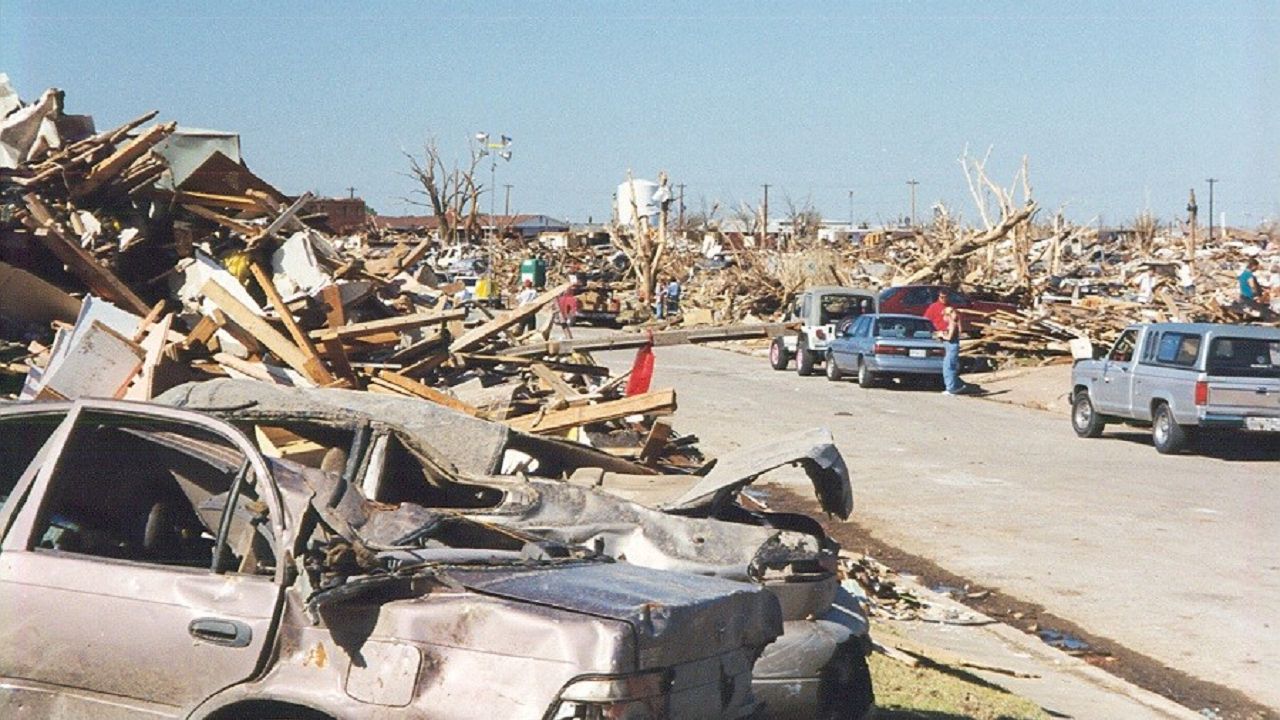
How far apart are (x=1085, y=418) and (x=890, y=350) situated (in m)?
8.04

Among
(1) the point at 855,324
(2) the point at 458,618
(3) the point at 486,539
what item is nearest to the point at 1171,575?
(3) the point at 486,539

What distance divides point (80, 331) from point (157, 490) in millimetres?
6668

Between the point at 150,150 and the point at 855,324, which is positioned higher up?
the point at 150,150

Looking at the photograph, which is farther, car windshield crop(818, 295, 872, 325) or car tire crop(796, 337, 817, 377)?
car windshield crop(818, 295, 872, 325)

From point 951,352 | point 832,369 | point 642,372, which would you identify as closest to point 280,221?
point 642,372

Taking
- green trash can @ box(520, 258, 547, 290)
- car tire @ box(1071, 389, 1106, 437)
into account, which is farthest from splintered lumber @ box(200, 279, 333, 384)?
green trash can @ box(520, 258, 547, 290)

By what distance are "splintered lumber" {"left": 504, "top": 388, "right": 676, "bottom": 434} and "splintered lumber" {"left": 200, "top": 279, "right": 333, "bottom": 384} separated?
6.64ft

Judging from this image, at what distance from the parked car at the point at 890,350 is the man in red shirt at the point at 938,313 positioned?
260mm

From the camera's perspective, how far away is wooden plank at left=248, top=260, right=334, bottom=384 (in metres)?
13.3

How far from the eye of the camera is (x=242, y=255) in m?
16.0

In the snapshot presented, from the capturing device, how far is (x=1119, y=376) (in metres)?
23.2

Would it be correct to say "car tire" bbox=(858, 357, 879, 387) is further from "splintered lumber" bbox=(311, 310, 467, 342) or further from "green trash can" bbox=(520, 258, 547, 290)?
"green trash can" bbox=(520, 258, 547, 290)

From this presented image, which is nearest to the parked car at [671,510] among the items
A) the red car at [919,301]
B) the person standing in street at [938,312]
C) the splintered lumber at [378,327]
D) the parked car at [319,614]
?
the parked car at [319,614]

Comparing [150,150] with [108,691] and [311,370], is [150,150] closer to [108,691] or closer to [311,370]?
[311,370]
